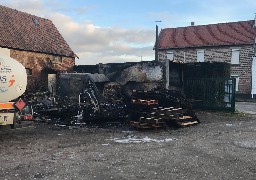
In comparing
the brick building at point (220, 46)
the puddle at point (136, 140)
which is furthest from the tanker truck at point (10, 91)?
the brick building at point (220, 46)

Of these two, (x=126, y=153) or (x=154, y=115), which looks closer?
(x=126, y=153)

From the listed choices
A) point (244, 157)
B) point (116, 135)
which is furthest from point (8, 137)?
point (244, 157)

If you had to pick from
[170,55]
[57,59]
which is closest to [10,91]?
[57,59]

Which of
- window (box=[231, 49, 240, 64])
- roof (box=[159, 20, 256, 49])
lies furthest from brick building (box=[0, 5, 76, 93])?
window (box=[231, 49, 240, 64])

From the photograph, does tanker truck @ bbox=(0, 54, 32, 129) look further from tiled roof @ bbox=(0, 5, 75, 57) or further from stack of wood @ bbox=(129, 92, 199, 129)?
tiled roof @ bbox=(0, 5, 75, 57)

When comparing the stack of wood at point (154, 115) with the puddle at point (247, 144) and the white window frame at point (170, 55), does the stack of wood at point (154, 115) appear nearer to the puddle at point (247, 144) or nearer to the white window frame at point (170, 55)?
the puddle at point (247, 144)

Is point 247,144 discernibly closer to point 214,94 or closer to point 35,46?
point 214,94

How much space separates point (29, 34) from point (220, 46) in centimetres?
2068

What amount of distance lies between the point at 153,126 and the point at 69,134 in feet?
10.5

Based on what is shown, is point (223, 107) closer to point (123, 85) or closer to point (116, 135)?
point (123, 85)

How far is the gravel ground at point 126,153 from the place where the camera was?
633cm

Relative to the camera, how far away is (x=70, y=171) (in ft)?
21.0

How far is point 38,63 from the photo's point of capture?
24.7 m

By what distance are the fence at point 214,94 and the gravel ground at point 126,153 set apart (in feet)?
18.8
